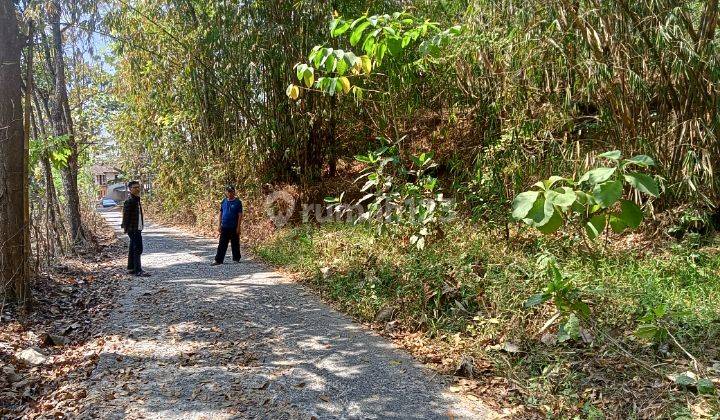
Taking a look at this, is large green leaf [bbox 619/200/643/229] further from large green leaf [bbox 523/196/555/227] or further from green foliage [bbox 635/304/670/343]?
green foliage [bbox 635/304/670/343]

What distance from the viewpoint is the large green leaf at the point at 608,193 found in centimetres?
229

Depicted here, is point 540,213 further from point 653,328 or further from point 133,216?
point 133,216

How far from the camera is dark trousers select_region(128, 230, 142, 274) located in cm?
705

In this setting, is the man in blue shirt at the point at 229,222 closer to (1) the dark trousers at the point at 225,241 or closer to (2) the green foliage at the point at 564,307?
(1) the dark trousers at the point at 225,241

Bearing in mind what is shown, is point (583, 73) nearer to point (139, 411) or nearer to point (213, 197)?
point (139, 411)

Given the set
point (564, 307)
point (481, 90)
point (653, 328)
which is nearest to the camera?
point (653, 328)

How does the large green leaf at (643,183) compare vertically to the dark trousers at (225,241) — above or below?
above

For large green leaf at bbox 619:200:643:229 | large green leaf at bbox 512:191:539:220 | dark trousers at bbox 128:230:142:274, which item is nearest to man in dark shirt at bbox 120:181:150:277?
dark trousers at bbox 128:230:142:274

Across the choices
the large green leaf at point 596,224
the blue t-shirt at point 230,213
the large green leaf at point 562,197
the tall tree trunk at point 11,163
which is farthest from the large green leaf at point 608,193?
the blue t-shirt at point 230,213

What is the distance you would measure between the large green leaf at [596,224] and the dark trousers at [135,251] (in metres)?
6.36

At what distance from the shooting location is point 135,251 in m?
7.14

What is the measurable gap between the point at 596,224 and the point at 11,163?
5.51m

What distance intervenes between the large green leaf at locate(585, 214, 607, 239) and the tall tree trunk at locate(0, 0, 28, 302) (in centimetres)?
533

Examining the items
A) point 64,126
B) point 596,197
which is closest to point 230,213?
point 64,126
